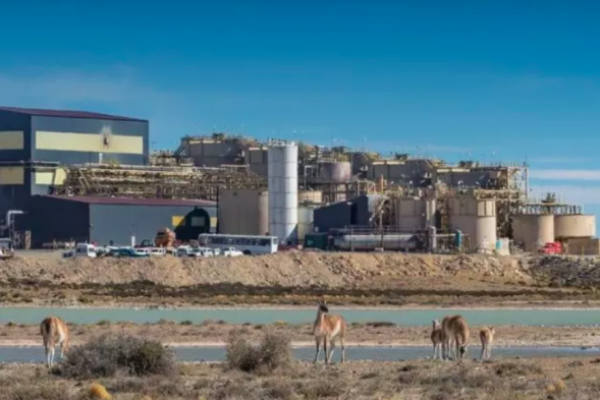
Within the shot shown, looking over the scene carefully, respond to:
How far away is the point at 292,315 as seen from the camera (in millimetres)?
60094

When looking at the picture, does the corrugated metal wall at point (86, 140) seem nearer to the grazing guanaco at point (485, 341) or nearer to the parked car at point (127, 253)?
the parked car at point (127, 253)

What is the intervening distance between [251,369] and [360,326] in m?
19.2

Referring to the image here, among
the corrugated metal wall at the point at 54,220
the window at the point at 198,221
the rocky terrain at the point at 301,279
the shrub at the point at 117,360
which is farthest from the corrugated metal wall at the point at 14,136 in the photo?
the shrub at the point at 117,360

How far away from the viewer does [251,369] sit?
28797 mm

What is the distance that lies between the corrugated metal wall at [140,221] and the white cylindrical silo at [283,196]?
6193 millimetres

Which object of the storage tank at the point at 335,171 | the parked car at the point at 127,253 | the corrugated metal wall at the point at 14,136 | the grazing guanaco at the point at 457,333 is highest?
the corrugated metal wall at the point at 14,136

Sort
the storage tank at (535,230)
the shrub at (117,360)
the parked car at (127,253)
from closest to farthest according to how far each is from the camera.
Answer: the shrub at (117,360)
the parked car at (127,253)
the storage tank at (535,230)

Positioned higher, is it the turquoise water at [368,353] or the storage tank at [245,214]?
the storage tank at [245,214]

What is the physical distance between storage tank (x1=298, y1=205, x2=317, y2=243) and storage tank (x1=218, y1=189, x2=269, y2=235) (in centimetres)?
268

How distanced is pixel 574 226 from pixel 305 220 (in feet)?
70.3

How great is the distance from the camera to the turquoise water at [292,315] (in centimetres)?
5509

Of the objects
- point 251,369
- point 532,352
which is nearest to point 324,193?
point 532,352

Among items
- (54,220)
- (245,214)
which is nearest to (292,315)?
(54,220)

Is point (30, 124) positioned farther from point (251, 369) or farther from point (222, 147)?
point (251, 369)
